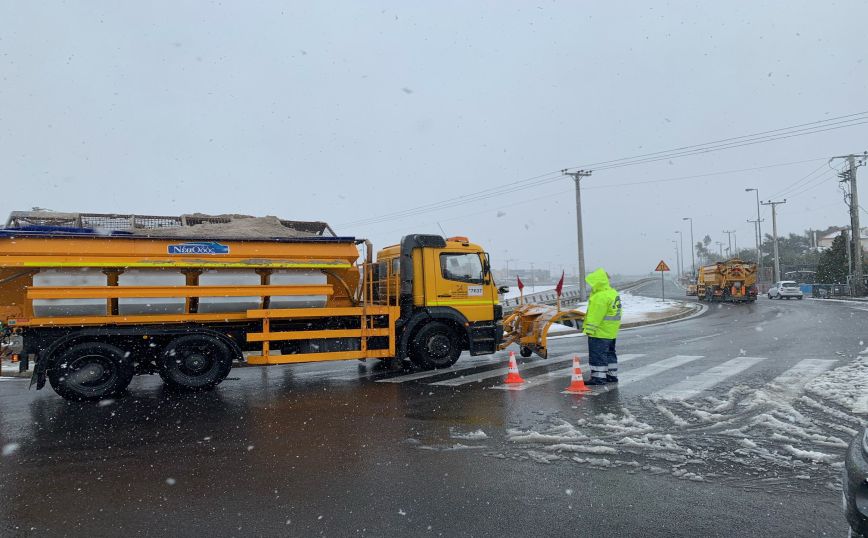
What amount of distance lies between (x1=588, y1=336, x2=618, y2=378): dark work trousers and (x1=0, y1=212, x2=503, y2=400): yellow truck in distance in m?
2.95

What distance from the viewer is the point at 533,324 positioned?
41.2ft

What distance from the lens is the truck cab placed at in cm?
1146

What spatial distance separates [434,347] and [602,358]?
134 inches

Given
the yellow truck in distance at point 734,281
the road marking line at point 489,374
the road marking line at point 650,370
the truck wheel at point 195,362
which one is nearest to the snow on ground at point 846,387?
the road marking line at point 650,370

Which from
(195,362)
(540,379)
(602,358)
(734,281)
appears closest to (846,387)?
(602,358)

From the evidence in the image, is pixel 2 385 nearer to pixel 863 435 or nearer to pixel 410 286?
pixel 410 286

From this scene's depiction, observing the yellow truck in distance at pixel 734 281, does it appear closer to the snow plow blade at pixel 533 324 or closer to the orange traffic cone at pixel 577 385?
the snow plow blade at pixel 533 324

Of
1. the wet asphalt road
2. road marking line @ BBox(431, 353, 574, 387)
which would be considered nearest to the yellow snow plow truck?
the wet asphalt road

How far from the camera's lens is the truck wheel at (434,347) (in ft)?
37.4

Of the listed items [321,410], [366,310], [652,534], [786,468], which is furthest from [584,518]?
[366,310]

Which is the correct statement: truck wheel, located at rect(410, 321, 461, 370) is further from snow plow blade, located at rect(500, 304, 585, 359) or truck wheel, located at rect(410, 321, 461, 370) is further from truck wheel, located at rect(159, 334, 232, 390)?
truck wheel, located at rect(159, 334, 232, 390)

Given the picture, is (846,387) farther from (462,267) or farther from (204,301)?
(204,301)

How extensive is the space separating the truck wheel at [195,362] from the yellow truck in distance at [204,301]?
0.02 metres

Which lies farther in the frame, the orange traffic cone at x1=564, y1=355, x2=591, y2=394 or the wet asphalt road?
the orange traffic cone at x1=564, y1=355, x2=591, y2=394
